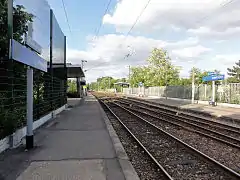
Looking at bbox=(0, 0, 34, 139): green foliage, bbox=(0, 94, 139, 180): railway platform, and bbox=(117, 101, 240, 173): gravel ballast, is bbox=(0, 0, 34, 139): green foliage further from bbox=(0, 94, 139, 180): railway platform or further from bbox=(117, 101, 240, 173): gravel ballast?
bbox=(117, 101, 240, 173): gravel ballast

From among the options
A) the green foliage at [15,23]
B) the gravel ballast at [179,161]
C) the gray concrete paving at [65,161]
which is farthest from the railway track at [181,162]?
the green foliage at [15,23]

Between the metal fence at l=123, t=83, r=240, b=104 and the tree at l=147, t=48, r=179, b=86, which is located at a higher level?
the tree at l=147, t=48, r=179, b=86

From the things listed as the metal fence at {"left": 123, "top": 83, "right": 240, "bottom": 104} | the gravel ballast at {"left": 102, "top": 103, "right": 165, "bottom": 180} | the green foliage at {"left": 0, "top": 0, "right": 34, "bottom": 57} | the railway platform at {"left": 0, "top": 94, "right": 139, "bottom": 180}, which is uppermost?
the green foliage at {"left": 0, "top": 0, "right": 34, "bottom": 57}

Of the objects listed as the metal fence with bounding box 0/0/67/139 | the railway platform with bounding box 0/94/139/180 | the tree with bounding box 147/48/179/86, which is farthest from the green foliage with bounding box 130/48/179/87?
the railway platform with bounding box 0/94/139/180

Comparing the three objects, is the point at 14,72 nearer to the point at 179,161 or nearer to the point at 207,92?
the point at 179,161

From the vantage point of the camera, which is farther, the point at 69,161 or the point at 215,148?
the point at 215,148

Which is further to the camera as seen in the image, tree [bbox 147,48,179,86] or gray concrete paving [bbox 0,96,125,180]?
tree [bbox 147,48,179,86]

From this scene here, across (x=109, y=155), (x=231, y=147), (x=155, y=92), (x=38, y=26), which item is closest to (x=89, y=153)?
(x=109, y=155)

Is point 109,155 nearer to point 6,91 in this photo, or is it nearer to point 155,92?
point 6,91

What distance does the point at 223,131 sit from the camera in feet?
43.4

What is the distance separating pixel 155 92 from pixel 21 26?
52.3 metres

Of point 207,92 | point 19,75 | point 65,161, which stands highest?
point 19,75

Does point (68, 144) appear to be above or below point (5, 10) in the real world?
below

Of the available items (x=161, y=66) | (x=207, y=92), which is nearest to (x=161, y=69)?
(x=161, y=66)
